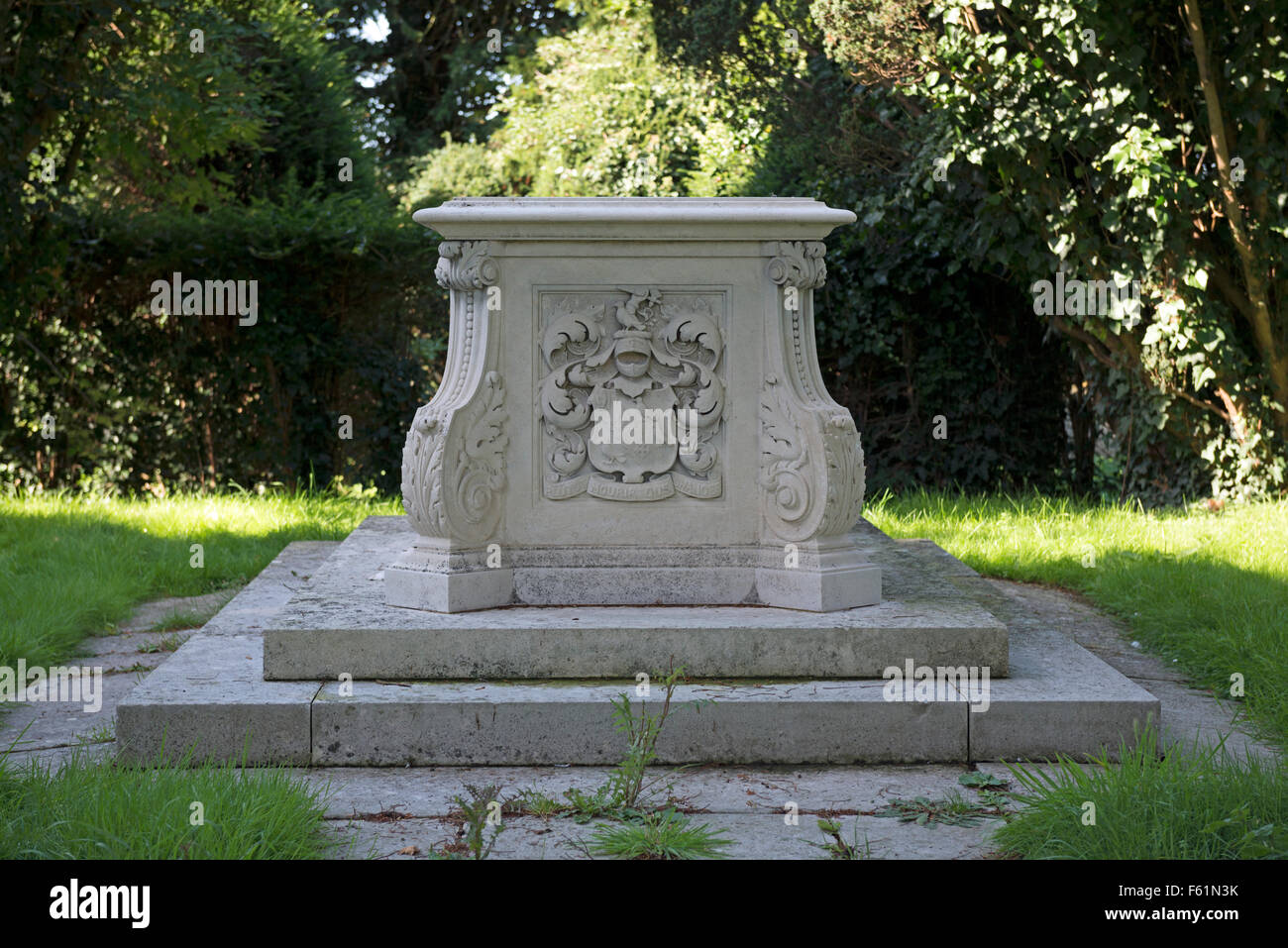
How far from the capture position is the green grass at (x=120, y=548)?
5.21m

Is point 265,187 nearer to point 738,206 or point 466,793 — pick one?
point 738,206

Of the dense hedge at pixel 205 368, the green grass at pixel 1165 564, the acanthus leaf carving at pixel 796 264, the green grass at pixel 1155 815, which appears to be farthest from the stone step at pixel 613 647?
the dense hedge at pixel 205 368

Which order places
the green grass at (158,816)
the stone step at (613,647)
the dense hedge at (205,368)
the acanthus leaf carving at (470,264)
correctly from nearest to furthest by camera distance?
1. the green grass at (158,816)
2. the stone step at (613,647)
3. the acanthus leaf carving at (470,264)
4. the dense hedge at (205,368)

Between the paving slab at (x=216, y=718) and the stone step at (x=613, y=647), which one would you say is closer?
the paving slab at (x=216, y=718)

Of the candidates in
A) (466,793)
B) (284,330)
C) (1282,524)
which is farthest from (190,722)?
(284,330)

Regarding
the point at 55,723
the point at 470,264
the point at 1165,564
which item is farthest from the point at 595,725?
the point at 1165,564

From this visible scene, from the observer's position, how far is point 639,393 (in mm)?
4348

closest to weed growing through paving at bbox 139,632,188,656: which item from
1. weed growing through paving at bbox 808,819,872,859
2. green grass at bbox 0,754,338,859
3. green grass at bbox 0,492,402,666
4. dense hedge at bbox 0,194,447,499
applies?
green grass at bbox 0,492,402,666

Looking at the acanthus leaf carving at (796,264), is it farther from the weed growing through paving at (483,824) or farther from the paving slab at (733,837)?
the weed growing through paving at (483,824)

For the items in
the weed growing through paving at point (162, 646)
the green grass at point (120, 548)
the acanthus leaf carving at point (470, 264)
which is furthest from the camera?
the green grass at point (120, 548)

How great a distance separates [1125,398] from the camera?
8.32 meters

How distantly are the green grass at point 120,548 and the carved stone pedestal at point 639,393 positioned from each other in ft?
Answer: 6.03

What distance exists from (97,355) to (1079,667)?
25.3 feet

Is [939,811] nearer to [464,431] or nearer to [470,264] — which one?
[464,431]
